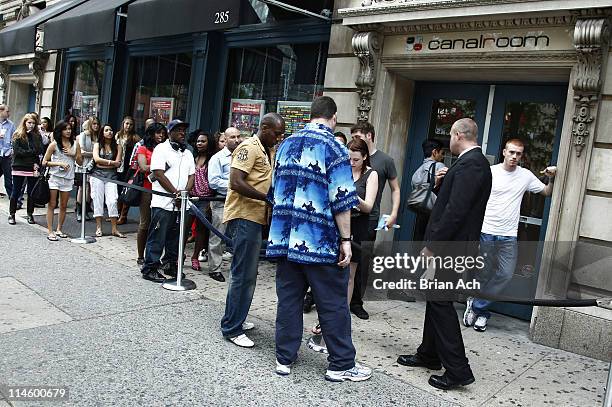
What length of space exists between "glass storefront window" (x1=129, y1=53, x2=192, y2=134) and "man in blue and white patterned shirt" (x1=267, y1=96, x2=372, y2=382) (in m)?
6.55

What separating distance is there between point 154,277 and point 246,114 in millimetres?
3620

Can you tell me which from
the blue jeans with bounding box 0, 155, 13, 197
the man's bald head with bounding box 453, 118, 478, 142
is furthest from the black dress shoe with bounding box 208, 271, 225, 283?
the blue jeans with bounding box 0, 155, 13, 197

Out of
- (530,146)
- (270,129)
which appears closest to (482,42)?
(530,146)

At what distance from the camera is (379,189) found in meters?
5.52

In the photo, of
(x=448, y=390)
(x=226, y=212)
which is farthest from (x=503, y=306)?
(x=226, y=212)

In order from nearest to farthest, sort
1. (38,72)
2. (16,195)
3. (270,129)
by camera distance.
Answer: (270,129) < (16,195) < (38,72)

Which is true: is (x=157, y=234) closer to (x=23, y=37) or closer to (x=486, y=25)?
(x=486, y=25)

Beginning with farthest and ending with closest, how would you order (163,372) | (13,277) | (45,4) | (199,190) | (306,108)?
(45,4) < (306,108) < (199,190) < (13,277) < (163,372)

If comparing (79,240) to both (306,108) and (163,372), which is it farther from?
(163,372)

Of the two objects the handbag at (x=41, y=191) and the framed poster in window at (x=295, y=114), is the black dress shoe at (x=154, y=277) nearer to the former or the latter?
the framed poster in window at (x=295, y=114)

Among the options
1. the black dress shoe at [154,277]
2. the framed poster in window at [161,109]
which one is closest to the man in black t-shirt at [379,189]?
the black dress shoe at [154,277]

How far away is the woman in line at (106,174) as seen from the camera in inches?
350

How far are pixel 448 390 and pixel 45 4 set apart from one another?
1481cm

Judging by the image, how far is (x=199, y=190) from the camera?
7004 mm
